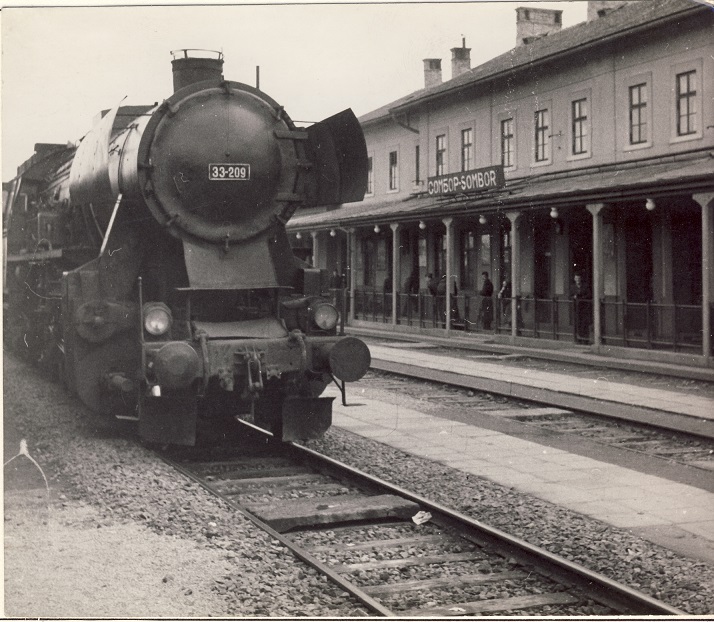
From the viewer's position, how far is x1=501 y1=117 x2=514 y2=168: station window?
73.3ft

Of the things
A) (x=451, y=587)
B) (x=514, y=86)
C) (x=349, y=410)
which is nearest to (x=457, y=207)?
(x=514, y=86)

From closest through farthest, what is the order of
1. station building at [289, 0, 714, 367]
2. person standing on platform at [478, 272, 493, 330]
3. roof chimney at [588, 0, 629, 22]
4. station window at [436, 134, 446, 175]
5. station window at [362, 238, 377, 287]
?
station building at [289, 0, 714, 367], roof chimney at [588, 0, 629, 22], person standing on platform at [478, 272, 493, 330], station window at [436, 134, 446, 175], station window at [362, 238, 377, 287]

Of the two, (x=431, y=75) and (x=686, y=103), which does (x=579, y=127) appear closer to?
(x=686, y=103)

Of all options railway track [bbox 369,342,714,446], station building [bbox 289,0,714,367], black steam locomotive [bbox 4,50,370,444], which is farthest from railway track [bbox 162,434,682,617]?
station building [bbox 289,0,714,367]

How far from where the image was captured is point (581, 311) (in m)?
19.2

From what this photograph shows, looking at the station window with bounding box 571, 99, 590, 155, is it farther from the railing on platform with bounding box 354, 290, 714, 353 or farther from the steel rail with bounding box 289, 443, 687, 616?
the steel rail with bounding box 289, 443, 687, 616

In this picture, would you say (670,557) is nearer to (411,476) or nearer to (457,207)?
(411,476)

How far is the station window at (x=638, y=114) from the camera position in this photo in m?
18.9

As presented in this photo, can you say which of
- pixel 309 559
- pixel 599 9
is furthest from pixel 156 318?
pixel 599 9

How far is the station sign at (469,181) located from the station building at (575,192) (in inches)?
1.9

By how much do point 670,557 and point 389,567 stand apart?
5.77ft

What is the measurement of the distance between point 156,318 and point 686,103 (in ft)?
44.1

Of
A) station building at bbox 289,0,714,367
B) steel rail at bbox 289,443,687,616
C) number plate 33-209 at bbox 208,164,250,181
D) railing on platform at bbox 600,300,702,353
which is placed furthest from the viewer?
station building at bbox 289,0,714,367

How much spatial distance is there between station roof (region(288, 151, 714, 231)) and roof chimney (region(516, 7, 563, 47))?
3.43 meters
